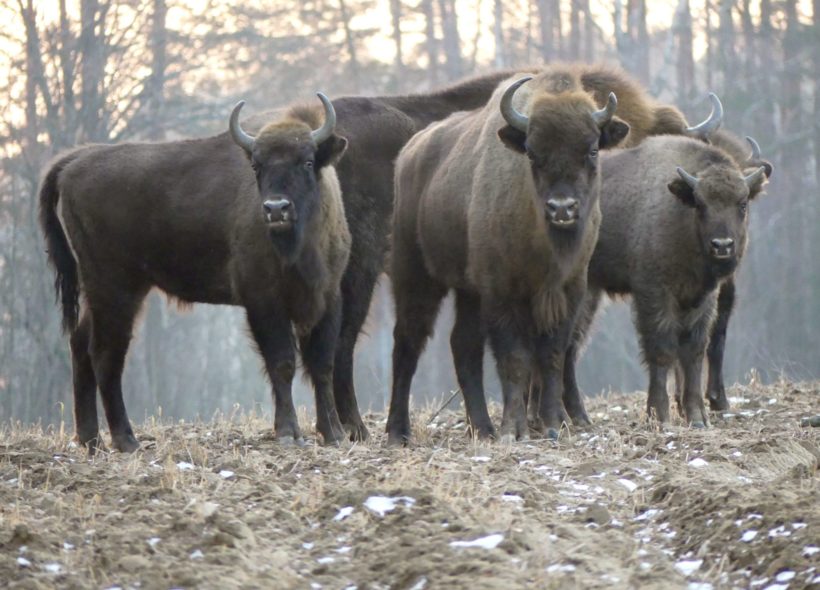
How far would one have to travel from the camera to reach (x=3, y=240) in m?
28.3

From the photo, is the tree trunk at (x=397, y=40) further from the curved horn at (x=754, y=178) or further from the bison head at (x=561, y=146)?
the bison head at (x=561, y=146)

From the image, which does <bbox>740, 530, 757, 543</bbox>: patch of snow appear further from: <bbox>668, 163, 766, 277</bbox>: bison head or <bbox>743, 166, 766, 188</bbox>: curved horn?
<bbox>743, 166, 766, 188</bbox>: curved horn

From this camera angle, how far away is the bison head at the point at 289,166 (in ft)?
31.7

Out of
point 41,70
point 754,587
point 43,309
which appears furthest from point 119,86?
point 754,587

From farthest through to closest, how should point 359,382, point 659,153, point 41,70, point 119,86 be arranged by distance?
point 359,382 → point 119,86 → point 41,70 → point 659,153

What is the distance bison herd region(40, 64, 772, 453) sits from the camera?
9414mm

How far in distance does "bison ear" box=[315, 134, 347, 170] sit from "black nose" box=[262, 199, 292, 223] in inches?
25.5

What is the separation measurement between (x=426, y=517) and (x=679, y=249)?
5166mm

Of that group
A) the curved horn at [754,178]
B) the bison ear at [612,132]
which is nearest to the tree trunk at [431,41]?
the curved horn at [754,178]

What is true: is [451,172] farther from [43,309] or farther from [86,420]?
[43,309]

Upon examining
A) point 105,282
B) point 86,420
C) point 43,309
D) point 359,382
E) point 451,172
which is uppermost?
point 451,172

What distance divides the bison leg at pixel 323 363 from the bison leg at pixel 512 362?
1336mm

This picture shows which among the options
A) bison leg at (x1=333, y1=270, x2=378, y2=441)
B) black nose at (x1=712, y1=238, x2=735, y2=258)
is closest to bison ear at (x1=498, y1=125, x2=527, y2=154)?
black nose at (x1=712, y1=238, x2=735, y2=258)

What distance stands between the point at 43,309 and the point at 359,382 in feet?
44.4
